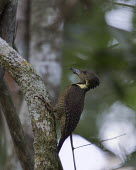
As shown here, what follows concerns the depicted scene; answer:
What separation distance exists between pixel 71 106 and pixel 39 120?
95cm

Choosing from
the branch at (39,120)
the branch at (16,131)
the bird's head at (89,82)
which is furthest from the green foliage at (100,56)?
the branch at (39,120)

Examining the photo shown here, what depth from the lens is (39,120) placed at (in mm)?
2580

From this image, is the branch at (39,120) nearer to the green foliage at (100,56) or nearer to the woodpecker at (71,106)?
the woodpecker at (71,106)

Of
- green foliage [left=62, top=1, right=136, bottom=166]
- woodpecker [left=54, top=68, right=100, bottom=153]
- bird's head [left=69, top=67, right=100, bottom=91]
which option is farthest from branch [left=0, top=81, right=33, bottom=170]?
green foliage [left=62, top=1, right=136, bottom=166]

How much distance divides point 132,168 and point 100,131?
3.30 metres

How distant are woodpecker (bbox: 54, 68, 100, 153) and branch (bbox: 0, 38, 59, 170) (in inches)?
21.9

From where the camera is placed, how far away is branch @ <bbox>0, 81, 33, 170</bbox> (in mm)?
3750

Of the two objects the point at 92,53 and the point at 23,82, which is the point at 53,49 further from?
the point at 23,82

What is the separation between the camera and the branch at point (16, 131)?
375cm

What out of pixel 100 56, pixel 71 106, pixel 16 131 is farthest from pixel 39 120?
pixel 100 56

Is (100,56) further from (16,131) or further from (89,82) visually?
(16,131)

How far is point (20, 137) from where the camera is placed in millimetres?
3740

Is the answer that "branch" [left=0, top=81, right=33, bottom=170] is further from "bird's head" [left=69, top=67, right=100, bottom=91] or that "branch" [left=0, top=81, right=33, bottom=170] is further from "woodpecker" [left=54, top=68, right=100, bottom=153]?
"bird's head" [left=69, top=67, right=100, bottom=91]

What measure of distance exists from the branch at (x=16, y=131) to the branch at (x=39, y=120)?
43.3 inches
